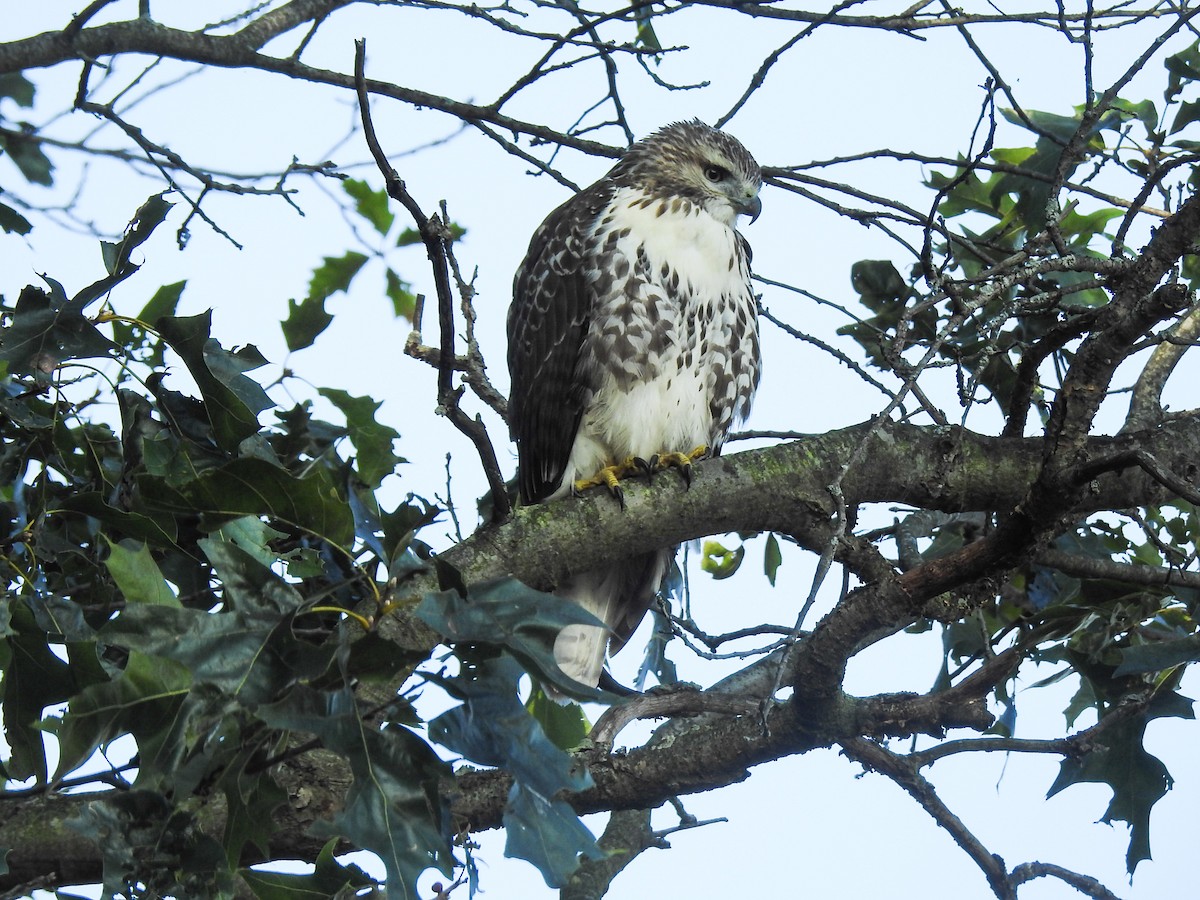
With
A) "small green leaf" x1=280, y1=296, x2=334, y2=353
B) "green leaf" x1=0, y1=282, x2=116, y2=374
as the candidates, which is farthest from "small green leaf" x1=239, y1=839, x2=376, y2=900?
"small green leaf" x1=280, y1=296, x2=334, y2=353

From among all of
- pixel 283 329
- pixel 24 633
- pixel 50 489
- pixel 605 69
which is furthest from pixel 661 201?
pixel 24 633

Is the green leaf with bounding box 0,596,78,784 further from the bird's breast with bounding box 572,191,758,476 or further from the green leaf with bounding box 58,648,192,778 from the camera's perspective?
the bird's breast with bounding box 572,191,758,476

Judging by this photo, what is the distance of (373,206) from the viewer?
3.91 metres

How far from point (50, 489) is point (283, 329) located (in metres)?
0.64

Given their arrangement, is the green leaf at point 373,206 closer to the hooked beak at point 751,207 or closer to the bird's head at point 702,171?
the bird's head at point 702,171

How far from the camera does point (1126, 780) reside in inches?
124

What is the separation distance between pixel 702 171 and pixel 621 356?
1.08m

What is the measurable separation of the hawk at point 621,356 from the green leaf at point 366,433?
914 mm

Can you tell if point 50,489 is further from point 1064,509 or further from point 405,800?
point 1064,509

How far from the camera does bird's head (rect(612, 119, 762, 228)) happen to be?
4.52 metres

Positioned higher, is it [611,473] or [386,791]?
[611,473]

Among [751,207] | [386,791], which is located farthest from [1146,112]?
[386,791]

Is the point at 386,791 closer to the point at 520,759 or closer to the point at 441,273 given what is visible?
the point at 520,759

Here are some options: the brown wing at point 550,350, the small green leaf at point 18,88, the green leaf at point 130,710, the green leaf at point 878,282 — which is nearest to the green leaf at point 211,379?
the green leaf at point 130,710
